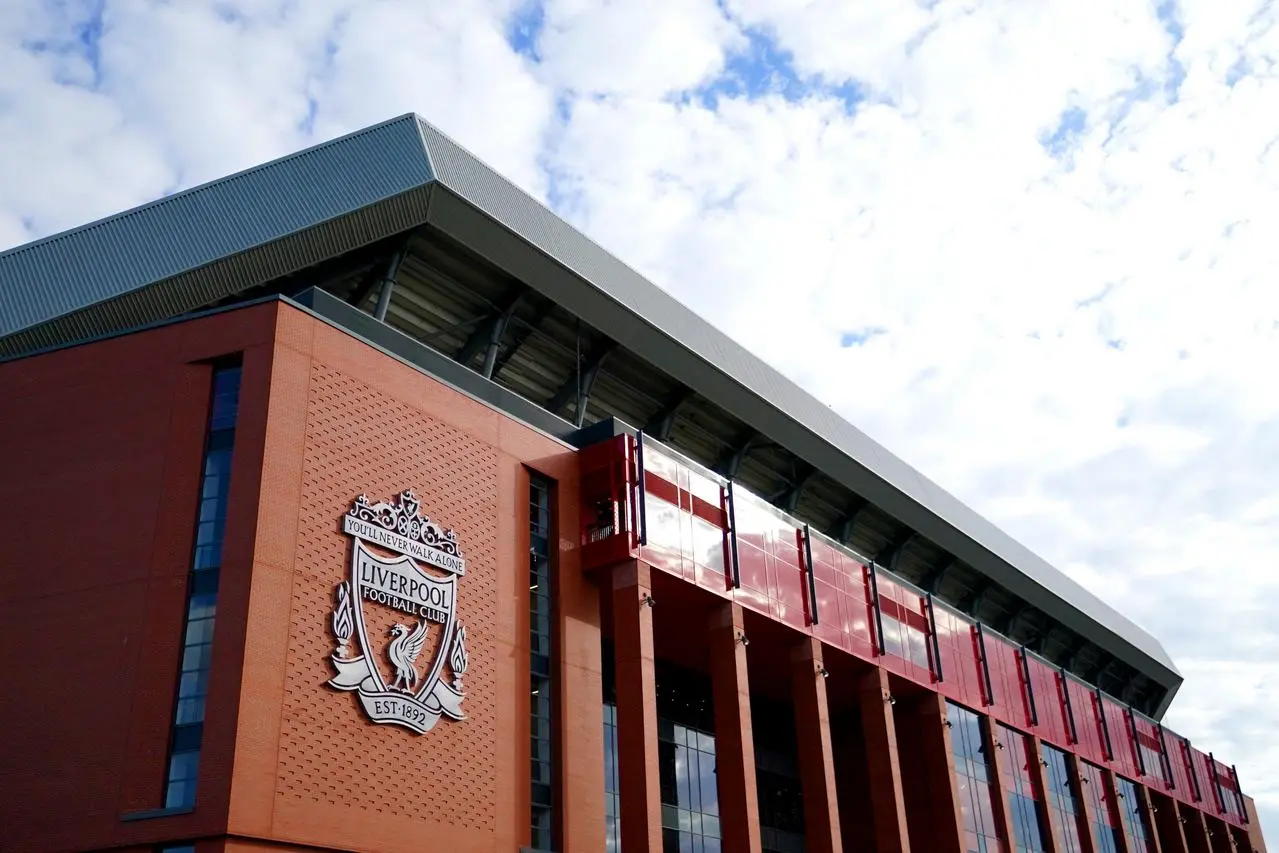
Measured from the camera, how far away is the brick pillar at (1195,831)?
74.9m

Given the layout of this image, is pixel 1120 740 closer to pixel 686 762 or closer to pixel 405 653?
pixel 686 762

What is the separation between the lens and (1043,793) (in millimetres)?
57406

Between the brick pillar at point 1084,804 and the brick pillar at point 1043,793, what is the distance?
283 centimetres

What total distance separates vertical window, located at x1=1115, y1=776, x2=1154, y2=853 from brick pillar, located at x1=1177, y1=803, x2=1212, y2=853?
8.58 meters

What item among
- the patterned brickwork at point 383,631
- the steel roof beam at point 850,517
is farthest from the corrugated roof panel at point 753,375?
the patterned brickwork at point 383,631

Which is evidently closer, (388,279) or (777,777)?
(388,279)

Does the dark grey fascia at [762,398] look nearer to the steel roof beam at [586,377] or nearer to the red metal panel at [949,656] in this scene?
the steel roof beam at [586,377]

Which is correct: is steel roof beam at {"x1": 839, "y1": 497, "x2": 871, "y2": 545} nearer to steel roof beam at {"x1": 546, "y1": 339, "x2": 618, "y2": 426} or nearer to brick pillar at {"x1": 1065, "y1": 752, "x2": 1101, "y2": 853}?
brick pillar at {"x1": 1065, "y1": 752, "x2": 1101, "y2": 853}

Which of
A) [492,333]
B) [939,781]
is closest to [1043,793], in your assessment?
[939,781]

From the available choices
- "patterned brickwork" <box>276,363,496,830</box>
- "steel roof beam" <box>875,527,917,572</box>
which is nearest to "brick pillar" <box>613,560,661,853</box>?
"patterned brickwork" <box>276,363,496,830</box>

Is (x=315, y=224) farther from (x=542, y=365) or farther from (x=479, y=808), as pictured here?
(x=479, y=808)

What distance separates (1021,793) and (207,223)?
139 ft

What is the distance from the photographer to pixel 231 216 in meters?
36.9

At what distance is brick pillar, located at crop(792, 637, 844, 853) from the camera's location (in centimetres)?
4188
